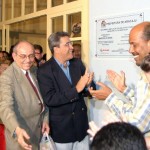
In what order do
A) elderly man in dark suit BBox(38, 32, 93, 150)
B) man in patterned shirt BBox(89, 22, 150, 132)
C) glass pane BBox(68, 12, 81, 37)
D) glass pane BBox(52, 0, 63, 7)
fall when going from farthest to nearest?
glass pane BBox(52, 0, 63, 7), glass pane BBox(68, 12, 81, 37), elderly man in dark suit BBox(38, 32, 93, 150), man in patterned shirt BBox(89, 22, 150, 132)

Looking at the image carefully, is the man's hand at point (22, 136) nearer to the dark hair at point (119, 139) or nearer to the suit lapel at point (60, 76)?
the suit lapel at point (60, 76)

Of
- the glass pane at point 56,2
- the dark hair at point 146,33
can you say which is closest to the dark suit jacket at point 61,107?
the dark hair at point 146,33

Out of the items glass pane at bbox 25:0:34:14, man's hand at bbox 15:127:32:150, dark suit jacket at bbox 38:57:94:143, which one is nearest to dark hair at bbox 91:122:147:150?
man's hand at bbox 15:127:32:150

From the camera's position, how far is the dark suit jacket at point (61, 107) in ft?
8.00

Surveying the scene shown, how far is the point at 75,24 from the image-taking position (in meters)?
3.62

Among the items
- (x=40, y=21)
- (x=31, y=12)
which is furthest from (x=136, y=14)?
(x=40, y=21)

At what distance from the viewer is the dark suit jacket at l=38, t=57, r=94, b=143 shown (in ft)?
8.00

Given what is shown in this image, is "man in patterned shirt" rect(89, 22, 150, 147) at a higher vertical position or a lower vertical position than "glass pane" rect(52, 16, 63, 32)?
lower

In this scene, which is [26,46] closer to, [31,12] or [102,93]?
[102,93]

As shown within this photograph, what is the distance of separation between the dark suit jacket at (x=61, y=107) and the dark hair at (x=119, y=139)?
1.40 m

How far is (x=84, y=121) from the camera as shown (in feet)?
8.59

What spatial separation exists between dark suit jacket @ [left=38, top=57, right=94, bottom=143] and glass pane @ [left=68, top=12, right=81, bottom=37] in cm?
107

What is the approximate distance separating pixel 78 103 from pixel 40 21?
326 centimetres

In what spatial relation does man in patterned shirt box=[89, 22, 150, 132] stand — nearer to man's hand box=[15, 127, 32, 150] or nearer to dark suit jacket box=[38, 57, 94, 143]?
dark suit jacket box=[38, 57, 94, 143]
